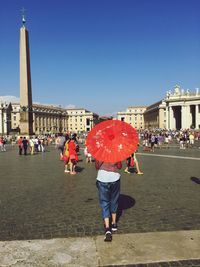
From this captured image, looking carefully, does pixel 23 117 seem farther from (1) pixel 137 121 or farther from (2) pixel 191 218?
(1) pixel 137 121

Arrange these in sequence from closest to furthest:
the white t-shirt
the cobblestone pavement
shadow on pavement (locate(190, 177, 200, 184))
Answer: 1. the white t-shirt
2. the cobblestone pavement
3. shadow on pavement (locate(190, 177, 200, 184))

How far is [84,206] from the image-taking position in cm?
706

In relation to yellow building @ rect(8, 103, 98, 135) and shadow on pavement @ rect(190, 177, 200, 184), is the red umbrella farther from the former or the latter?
yellow building @ rect(8, 103, 98, 135)

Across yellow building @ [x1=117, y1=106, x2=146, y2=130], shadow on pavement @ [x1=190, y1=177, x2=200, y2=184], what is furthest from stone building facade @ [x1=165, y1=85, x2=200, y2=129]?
shadow on pavement @ [x1=190, y1=177, x2=200, y2=184]

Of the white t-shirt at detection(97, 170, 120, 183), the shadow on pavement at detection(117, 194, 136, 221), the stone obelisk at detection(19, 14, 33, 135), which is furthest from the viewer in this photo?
the stone obelisk at detection(19, 14, 33, 135)

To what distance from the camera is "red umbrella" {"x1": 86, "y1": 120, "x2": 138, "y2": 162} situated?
196 inches

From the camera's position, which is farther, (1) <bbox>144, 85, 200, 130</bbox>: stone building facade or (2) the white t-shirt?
(1) <bbox>144, 85, 200, 130</bbox>: stone building facade

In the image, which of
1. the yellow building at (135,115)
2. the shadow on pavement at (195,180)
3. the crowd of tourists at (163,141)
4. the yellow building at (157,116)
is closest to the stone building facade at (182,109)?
the yellow building at (157,116)

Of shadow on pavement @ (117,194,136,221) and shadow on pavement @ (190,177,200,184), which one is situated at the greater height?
shadow on pavement @ (190,177,200,184)

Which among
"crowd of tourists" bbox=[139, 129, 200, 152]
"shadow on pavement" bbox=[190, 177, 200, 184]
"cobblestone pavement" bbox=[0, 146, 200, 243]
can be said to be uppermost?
"crowd of tourists" bbox=[139, 129, 200, 152]

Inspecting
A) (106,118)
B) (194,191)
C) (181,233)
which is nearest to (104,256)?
(181,233)

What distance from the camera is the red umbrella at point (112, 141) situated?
4984 millimetres

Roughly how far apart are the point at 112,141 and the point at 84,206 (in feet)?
8.32

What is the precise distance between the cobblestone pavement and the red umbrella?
4.27 ft
